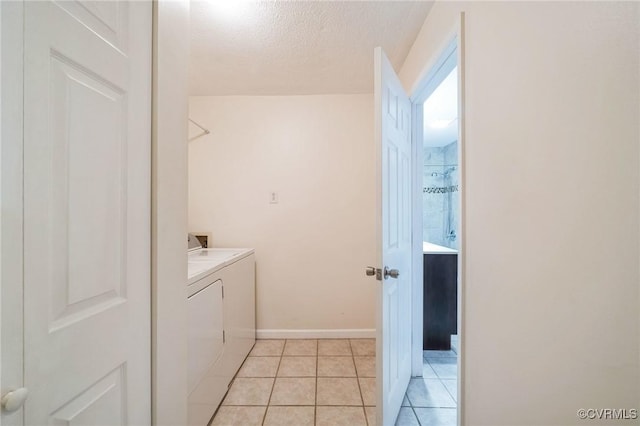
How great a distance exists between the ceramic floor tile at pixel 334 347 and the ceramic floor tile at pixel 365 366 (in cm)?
12

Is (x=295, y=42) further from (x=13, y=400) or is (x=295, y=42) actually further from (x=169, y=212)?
(x=13, y=400)

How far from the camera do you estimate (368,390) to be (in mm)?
1634

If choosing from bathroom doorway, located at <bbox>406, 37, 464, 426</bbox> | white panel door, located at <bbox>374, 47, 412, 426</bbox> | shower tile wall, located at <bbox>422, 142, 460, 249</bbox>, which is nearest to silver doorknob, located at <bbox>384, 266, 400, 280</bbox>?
white panel door, located at <bbox>374, 47, 412, 426</bbox>

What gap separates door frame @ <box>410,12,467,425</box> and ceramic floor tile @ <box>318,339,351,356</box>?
2.03 feet

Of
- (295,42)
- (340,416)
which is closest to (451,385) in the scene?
(340,416)

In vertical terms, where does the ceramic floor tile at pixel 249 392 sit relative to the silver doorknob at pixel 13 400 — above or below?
below

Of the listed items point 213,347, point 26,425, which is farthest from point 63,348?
point 213,347

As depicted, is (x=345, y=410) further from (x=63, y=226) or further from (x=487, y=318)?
(x=63, y=226)

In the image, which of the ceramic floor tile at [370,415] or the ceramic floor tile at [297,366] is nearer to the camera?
the ceramic floor tile at [370,415]

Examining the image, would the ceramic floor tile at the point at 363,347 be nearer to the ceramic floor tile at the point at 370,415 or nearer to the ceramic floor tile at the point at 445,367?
the ceramic floor tile at the point at 445,367

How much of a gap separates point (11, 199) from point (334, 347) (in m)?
2.28

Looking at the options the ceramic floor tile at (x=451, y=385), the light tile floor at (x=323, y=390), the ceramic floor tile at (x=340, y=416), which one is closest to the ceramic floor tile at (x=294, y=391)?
the light tile floor at (x=323, y=390)

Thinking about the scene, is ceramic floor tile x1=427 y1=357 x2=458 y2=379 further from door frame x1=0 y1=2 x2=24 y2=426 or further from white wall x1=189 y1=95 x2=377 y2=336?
door frame x1=0 y1=2 x2=24 y2=426

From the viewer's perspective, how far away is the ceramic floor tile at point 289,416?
1.38 m
